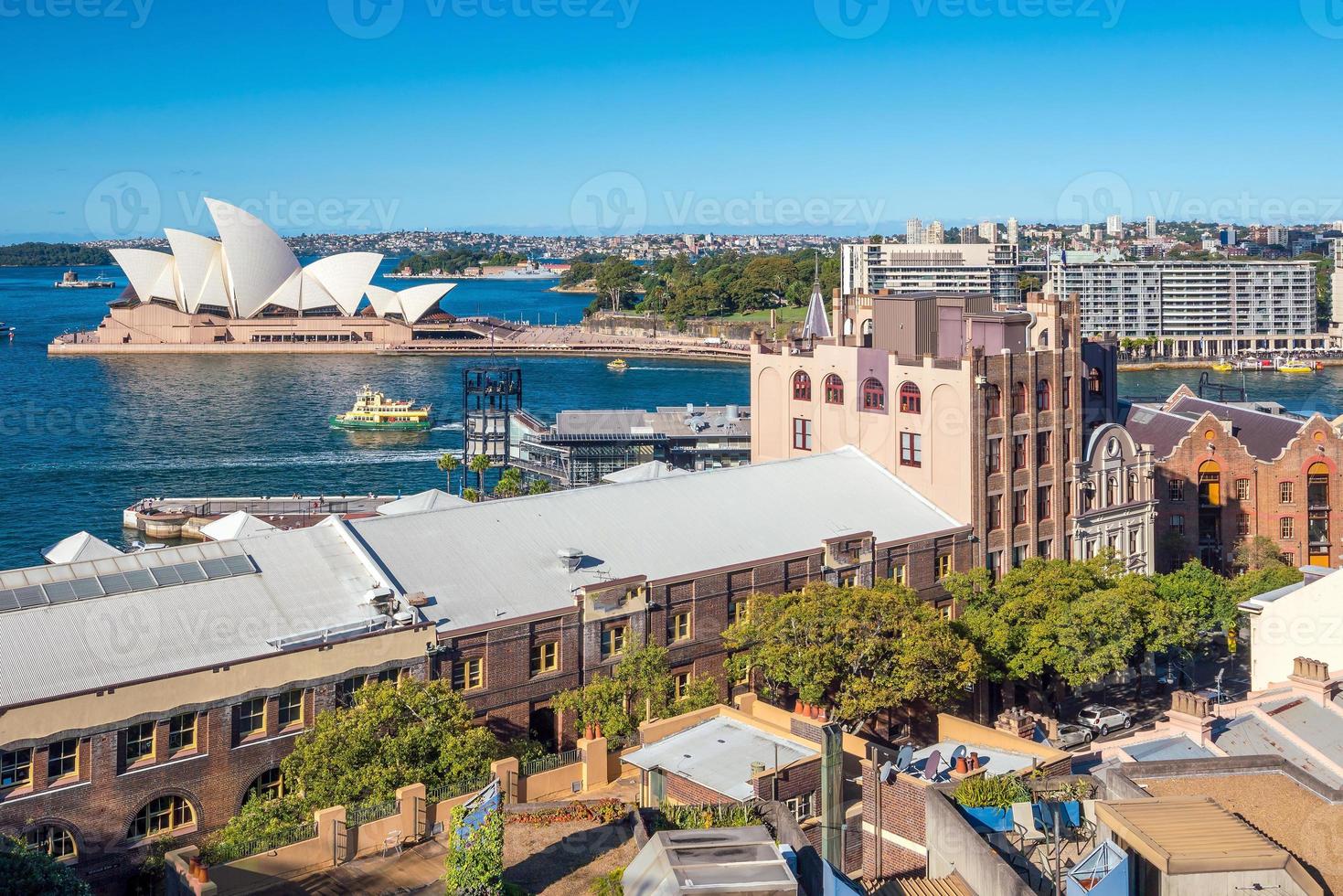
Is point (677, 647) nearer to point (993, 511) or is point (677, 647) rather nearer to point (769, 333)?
point (993, 511)

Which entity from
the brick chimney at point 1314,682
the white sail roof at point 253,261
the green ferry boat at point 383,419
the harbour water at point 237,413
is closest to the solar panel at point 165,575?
the brick chimney at point 1314,682

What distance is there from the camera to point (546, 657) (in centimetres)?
2997

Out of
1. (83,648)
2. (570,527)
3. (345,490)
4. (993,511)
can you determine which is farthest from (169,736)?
(345,490)

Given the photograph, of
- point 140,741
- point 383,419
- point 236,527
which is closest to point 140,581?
point 140,741

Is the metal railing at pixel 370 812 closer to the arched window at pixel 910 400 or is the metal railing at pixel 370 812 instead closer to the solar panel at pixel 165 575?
the solar panel at pixel 165 575

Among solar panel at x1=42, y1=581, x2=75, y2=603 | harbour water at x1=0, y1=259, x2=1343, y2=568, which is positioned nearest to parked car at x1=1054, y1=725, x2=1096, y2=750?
solar panel at x1=42, y1=581, x2=75, y2=603

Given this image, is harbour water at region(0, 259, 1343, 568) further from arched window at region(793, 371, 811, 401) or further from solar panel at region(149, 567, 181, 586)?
solar panel at region(149, 567, 181, 586)

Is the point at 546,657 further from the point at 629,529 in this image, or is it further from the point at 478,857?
the point at 478,857

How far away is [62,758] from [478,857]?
10.2 meters

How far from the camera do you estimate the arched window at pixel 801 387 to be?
145 ft

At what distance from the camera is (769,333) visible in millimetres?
181500

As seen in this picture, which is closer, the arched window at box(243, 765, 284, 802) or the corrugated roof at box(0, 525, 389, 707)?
the corrugated roof at box(0, 525, 389, 707)

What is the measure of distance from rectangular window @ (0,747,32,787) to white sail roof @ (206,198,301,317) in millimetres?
138441

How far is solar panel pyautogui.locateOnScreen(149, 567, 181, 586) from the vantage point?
89.2 feet
